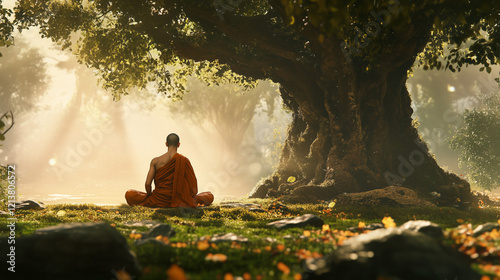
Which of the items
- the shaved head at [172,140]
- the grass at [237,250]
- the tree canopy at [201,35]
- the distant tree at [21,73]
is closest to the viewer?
the grass at [237,250]

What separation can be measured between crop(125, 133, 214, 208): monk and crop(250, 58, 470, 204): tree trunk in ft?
17.3

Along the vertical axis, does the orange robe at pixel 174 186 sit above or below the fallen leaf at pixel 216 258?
above

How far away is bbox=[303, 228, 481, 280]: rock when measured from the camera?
11.9 feet

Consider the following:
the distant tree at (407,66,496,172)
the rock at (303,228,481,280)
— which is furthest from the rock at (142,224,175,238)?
the distant tree at (407,66,496,172)

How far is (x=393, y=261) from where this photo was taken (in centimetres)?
371

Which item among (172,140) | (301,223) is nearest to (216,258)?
(301,223)

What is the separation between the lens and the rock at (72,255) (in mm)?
3971

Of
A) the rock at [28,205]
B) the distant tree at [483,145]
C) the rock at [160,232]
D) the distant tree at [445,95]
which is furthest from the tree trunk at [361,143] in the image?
the distant tree at [445,95]

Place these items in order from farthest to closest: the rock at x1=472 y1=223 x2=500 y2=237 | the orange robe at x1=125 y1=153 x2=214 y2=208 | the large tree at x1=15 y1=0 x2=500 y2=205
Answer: the large tree at x1=15 y1=0 x2=500 y2=205 < the orange robe at x1=125 y1=153 x2=214 y2=208 < the rock at x1=472 y1=223 x2=500 y2=237

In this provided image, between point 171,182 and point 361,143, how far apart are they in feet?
30.2

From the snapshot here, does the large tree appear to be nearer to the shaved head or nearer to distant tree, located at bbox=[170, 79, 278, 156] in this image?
the shaved head

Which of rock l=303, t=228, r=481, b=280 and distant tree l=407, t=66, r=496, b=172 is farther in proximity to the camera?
distant tree l=407, t=66, r=496, b=172

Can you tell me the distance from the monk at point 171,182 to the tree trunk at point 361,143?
17.3 feet

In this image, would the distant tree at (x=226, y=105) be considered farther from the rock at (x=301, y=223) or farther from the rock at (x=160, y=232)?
the rock at (x=160, y=232)
